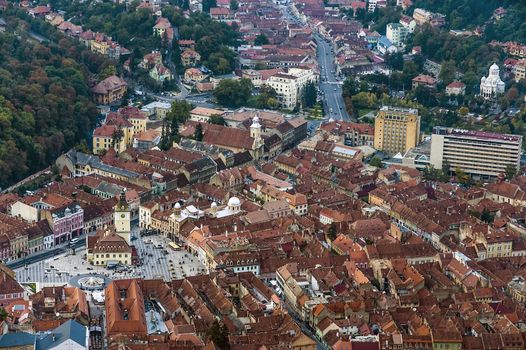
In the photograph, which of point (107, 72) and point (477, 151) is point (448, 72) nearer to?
point (477, 151)

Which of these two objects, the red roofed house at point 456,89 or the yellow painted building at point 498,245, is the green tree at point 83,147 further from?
the red roofed house at point 456,89

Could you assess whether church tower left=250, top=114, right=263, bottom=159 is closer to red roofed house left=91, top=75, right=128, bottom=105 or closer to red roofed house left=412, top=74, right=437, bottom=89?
red roofed house left=91, top=75, right=128, bottom=105

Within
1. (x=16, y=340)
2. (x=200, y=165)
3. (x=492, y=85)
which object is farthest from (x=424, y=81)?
(x=16, y=340)

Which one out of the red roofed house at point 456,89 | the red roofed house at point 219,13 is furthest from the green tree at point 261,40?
the red roofed house at point 456,89

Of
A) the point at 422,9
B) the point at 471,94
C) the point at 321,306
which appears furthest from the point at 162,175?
the point at 422,9

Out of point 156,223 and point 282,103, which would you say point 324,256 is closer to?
point 156,223

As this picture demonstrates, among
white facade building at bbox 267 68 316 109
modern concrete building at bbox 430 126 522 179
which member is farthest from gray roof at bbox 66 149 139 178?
white facade building at bbox 267 68 316 109
